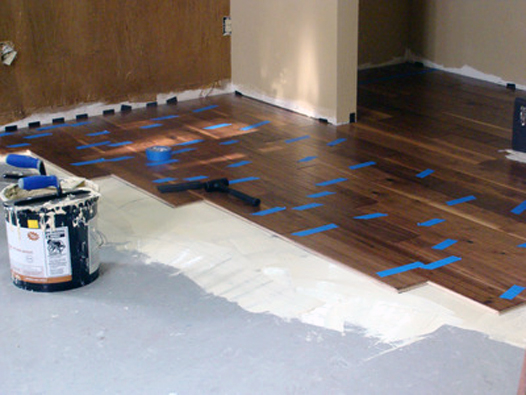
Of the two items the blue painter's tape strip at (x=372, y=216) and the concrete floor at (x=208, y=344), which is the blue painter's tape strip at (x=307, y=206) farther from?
the concrete floor at (x=208, y=344)

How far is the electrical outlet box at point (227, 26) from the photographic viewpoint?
641 cm

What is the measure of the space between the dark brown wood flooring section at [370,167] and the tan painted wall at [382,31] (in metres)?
0.36

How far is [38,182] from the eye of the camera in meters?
3.43

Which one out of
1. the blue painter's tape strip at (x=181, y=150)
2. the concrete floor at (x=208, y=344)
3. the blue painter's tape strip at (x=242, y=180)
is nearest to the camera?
the concrete floor at (x=208, y=344)

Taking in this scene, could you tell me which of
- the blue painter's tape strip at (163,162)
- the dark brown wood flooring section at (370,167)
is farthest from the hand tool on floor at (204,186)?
the blue painter's tape strip at (163,162)

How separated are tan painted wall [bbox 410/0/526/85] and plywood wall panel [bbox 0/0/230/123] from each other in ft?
5.89

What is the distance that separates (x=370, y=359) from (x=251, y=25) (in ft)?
12.4

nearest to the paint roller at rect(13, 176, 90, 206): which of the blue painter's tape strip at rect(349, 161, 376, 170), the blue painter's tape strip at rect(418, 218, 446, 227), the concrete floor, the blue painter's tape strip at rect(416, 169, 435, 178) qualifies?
the concrete floor

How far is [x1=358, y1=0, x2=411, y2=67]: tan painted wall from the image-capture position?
276 inches

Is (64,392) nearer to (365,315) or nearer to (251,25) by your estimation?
(365,315)

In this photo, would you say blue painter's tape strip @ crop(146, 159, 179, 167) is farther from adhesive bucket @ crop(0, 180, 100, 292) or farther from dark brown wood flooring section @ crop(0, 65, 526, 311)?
adhesive bucket @ crop(0, 180, 100, 292)

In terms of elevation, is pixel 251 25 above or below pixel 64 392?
above

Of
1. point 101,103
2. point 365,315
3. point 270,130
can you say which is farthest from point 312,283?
point 101,103

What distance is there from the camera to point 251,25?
6.28 m
